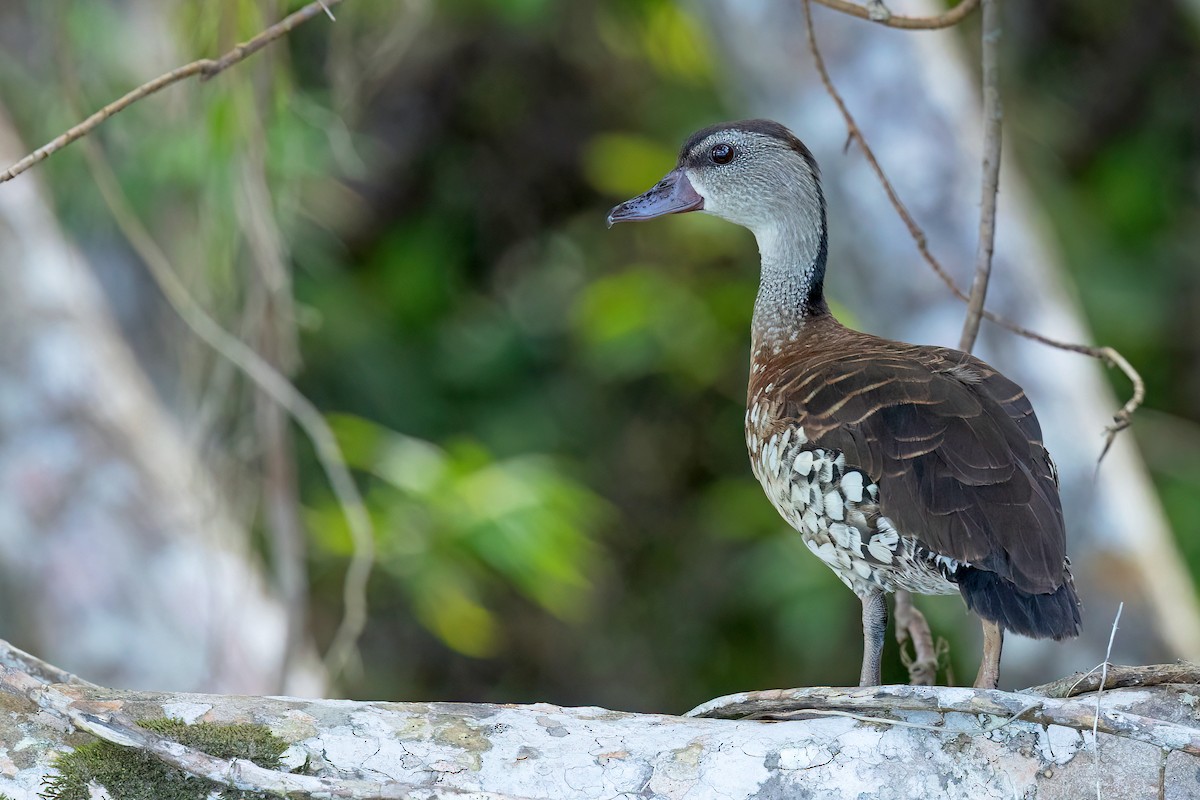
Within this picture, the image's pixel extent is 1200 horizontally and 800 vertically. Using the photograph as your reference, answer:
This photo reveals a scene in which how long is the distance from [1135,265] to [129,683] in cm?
438

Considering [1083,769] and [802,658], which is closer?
[1083,769]

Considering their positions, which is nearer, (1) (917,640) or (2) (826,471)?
(2) (826,471)

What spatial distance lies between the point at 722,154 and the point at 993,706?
1447mm

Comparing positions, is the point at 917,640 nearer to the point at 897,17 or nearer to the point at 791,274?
Answer: the point at 791,274

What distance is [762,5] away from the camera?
354 centimetres

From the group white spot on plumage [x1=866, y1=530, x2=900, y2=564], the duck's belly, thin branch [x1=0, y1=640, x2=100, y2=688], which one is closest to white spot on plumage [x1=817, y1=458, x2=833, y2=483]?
the duck's belly

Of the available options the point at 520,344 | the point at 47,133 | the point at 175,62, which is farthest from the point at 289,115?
the point at 520,344

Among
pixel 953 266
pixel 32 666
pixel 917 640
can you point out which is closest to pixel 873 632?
pixel 917 640

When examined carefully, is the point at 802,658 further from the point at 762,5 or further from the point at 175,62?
the point at 175,62

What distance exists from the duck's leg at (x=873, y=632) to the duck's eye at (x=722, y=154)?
40.3 inches

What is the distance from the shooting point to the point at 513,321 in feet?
20.3

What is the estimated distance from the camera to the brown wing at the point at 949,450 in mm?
1915

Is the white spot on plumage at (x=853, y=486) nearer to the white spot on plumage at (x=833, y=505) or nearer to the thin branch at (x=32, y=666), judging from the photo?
the white spot on plumage at (x=833, y=505)

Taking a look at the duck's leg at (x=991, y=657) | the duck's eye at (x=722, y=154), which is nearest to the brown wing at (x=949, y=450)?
the duck's leg at (x=991, y=657)
